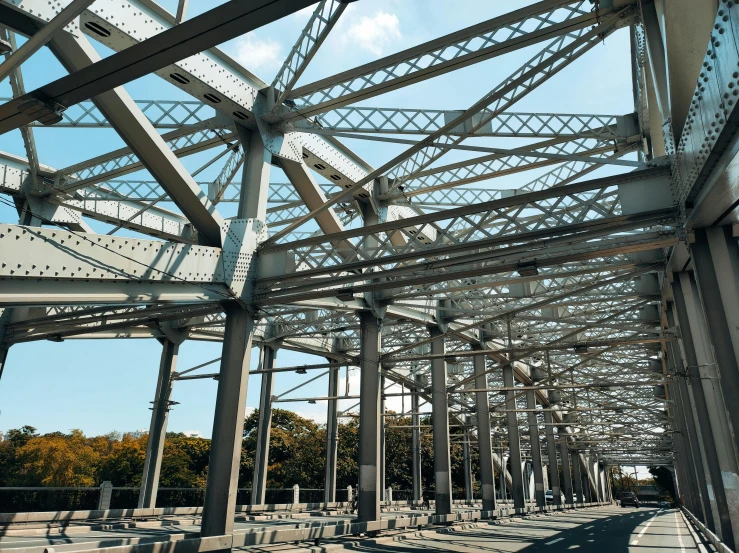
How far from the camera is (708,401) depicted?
12.9 m

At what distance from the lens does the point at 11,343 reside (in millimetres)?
18000

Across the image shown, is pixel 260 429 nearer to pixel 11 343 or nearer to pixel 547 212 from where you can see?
pixel 11 343

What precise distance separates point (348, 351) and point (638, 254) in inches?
774

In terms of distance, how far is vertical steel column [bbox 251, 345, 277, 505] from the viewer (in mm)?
28219

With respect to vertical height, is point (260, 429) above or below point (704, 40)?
below

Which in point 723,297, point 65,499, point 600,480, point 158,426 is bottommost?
point 65,499

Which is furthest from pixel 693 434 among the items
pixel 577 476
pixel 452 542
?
pixel 577 476

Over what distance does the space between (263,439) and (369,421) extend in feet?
43.4

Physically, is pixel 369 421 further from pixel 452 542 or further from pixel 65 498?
pixel 65 498

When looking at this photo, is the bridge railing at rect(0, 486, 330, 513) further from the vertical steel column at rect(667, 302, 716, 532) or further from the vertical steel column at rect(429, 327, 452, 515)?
the vertical steel column at rect(667, 302, 716, 532)

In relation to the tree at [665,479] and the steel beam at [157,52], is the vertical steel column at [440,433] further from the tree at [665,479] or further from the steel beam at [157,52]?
the tree at [665,479]

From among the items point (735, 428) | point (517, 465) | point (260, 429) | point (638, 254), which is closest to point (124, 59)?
point (735, 428)

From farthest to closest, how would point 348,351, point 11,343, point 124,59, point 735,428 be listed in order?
1. point 348,351
2. point 11,343
3. point 735,428
4. point 124,59

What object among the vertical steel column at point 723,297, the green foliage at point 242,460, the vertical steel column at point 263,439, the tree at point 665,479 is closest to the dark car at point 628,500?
the green foliage at point 242,460
